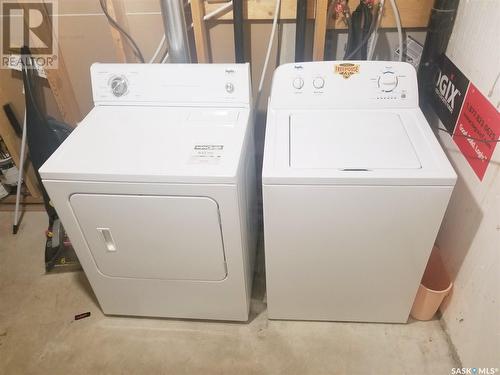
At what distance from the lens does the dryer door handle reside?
1.32 m

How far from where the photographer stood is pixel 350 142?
1.28 meters

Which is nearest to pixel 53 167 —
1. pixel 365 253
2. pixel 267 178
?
pixel 267 178

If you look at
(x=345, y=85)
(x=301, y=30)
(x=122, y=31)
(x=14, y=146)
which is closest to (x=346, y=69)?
(x=345, y=85)

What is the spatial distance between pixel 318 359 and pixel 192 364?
0.52 m

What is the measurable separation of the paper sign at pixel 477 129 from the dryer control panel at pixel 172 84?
0.82 m

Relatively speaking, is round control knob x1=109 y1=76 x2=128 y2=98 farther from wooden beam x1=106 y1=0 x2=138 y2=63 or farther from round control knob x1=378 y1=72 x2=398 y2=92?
round control knob x1=378 y1=72 x2=398 y2=92

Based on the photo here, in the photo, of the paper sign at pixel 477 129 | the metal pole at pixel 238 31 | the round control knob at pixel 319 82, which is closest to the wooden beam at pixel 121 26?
the metal pole at pixel 238 31

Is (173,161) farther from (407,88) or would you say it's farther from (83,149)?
(407,88)

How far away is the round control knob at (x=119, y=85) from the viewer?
150cm

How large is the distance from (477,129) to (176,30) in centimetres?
124

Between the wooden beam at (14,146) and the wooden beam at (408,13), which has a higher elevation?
the wooden beam at (408,13)

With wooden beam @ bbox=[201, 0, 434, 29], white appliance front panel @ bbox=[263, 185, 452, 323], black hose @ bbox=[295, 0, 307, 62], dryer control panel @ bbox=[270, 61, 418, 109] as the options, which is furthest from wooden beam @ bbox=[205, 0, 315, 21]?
white appliance front panel @ bbox=[263, 185, 452, 323]

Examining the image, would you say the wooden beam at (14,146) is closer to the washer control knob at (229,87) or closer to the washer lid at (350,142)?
the washer control knob at (229,87)

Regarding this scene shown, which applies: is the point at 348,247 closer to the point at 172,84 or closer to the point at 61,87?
the point at 172,84
